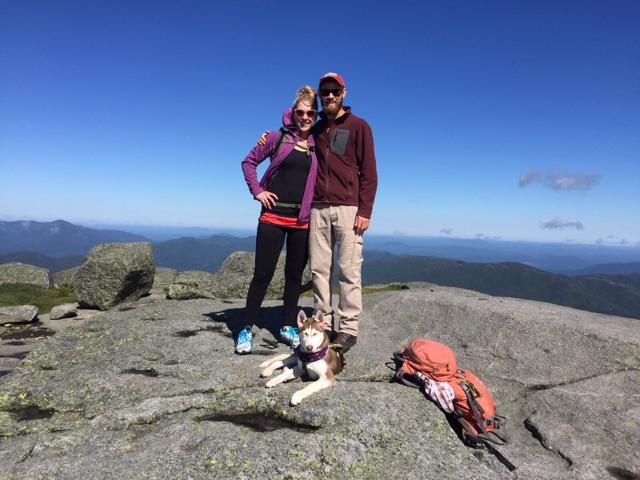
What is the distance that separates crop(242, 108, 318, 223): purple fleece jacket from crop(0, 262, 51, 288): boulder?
128ft

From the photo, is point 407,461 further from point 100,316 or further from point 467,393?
point 100,316

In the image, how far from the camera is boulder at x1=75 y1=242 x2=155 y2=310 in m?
23.0

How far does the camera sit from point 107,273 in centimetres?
2311

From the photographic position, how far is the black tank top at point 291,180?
29.3 feet

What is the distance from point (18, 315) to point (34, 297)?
9868mm

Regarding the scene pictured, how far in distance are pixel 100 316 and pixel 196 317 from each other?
152 inches

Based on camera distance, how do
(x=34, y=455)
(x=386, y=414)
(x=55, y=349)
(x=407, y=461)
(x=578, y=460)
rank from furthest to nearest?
(x=55, y=349), (x=578, y=460), (x=386, y=414), (x=407, y=461), (x=34, y=455)

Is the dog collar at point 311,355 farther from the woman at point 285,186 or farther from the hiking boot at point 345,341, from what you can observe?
the woman at point 285,186

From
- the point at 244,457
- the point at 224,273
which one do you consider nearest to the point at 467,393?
the point at 244,457

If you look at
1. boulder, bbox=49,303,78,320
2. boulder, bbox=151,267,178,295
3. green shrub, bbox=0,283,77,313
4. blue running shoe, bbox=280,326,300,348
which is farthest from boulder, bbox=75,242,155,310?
blue running shoe, bbox=280,326,300,348

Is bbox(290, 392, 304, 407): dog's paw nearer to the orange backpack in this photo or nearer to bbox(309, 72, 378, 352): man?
bbox(309, 72, 378, 352): man

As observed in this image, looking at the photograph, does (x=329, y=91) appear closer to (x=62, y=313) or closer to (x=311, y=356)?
(x=311, y=356)

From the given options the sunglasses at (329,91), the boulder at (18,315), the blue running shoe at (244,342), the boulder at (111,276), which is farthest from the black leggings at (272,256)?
the boulder at (111,276)

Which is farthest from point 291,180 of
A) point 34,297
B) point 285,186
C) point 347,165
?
point 34,297
